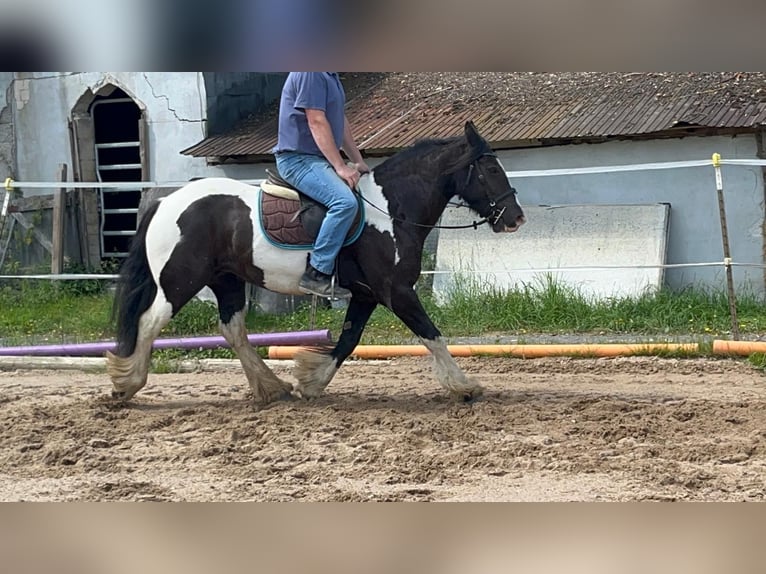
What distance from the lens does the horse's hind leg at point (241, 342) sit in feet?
18.8

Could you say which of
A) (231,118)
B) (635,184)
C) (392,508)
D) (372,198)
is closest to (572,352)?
(372,198)

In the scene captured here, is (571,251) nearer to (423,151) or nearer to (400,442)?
(423,151)

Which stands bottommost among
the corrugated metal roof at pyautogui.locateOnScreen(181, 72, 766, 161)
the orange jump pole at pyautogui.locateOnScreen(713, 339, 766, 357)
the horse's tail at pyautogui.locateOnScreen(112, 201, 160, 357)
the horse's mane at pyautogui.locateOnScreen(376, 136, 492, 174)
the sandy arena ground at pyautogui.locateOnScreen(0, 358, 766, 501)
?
the sandy arena ground at pyautogui.locateOnScreen(0, 358, 766, 501)

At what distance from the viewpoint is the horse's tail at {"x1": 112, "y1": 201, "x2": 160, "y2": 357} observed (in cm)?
562

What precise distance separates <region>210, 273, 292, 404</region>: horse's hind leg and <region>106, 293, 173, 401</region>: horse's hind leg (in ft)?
1.32

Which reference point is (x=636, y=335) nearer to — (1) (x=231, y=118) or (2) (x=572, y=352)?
(2) (x=572, y=352)

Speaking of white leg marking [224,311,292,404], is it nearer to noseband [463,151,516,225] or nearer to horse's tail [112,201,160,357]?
horse's tail [112,201,160,357]

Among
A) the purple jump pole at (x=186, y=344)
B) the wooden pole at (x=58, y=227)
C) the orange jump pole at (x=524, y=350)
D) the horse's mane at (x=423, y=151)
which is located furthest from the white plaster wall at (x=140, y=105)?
the horse's mane at (x=423, y=151)

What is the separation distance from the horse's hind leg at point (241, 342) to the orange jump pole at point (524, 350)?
1433mm

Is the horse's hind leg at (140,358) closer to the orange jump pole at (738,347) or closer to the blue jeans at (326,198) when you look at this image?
the blue jeans at (326,198)

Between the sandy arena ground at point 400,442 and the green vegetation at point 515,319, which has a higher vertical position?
the green vegetation at point 515,319

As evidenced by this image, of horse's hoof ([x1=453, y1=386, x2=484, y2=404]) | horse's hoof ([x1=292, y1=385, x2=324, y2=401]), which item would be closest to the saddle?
horse's hoof ([x1=292, y1=385, x2=324, y2=401])
